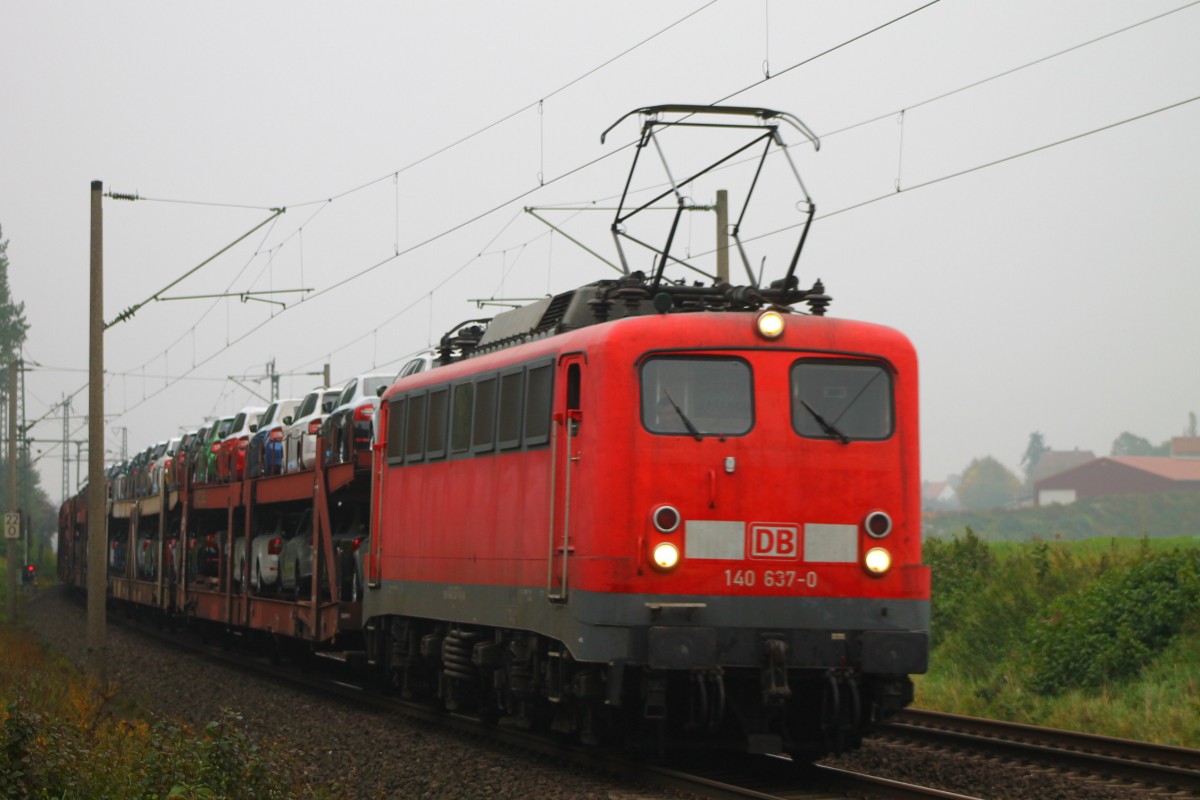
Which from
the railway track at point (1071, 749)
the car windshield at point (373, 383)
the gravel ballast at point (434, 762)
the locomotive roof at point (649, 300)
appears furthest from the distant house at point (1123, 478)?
the locomotive roof at point (649, 300)

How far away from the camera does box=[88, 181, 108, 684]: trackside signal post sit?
68.8ft

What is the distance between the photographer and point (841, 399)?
11.8 meters

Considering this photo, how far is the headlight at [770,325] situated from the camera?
11.7 m

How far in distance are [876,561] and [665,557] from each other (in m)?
1.50

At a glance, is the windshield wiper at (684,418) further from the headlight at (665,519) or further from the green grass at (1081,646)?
the green grass at (1081,646)

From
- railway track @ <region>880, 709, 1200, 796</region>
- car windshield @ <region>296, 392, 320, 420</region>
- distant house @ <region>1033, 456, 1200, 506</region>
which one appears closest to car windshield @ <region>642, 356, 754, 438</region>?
railway track @ <region>880, 709, 1200, 796</region>

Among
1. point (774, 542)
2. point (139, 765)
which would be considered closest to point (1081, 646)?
point (774, 542)

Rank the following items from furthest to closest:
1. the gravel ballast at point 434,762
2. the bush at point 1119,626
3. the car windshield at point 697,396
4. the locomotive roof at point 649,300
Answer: the bush at point 1119,626 → the locomotive roof at point 649,300 → the car windshield at point 697,396 → the gravel ballast at point 434,762

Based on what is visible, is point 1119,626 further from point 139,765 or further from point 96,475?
point 96,475

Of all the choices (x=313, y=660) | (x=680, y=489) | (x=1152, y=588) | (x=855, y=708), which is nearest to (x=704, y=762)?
(x=855, y=708)

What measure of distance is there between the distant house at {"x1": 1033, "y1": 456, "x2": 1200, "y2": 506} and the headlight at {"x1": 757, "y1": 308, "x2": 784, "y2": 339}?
3336 inches

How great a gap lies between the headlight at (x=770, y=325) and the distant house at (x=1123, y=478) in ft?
278

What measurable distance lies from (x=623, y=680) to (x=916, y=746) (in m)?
3.63

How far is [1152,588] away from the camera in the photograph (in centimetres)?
1864
